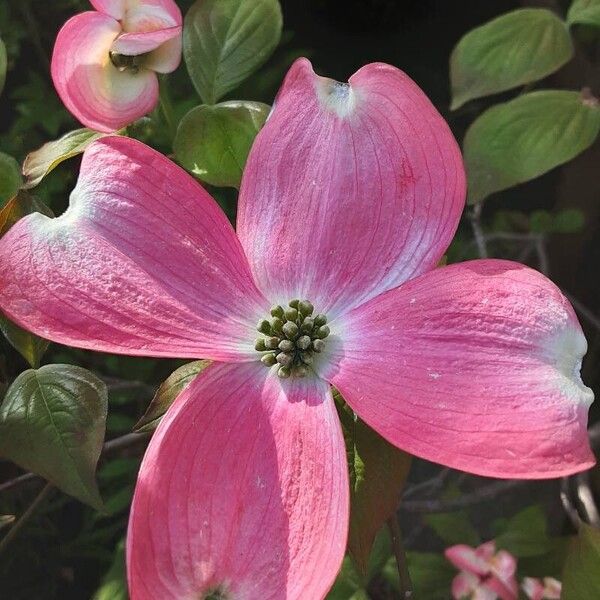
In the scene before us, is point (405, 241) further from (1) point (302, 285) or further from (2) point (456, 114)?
(2) point (456, 114)

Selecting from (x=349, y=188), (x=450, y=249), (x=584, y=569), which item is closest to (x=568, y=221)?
(x=450, y=249)

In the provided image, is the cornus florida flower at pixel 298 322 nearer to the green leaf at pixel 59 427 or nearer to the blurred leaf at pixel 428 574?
the green leaf at pixel 59 427

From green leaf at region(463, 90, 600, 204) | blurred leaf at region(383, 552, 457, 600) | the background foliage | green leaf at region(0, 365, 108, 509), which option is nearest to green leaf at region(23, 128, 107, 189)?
the background foliage

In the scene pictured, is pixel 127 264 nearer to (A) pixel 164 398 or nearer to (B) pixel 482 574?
(A) pixel 164 398

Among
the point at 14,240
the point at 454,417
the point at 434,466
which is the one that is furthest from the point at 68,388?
the point at 434,466

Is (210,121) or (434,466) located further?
(434,466)

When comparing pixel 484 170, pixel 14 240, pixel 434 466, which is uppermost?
pixel 14 240

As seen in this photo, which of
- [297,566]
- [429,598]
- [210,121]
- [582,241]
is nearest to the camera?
[297,566]
